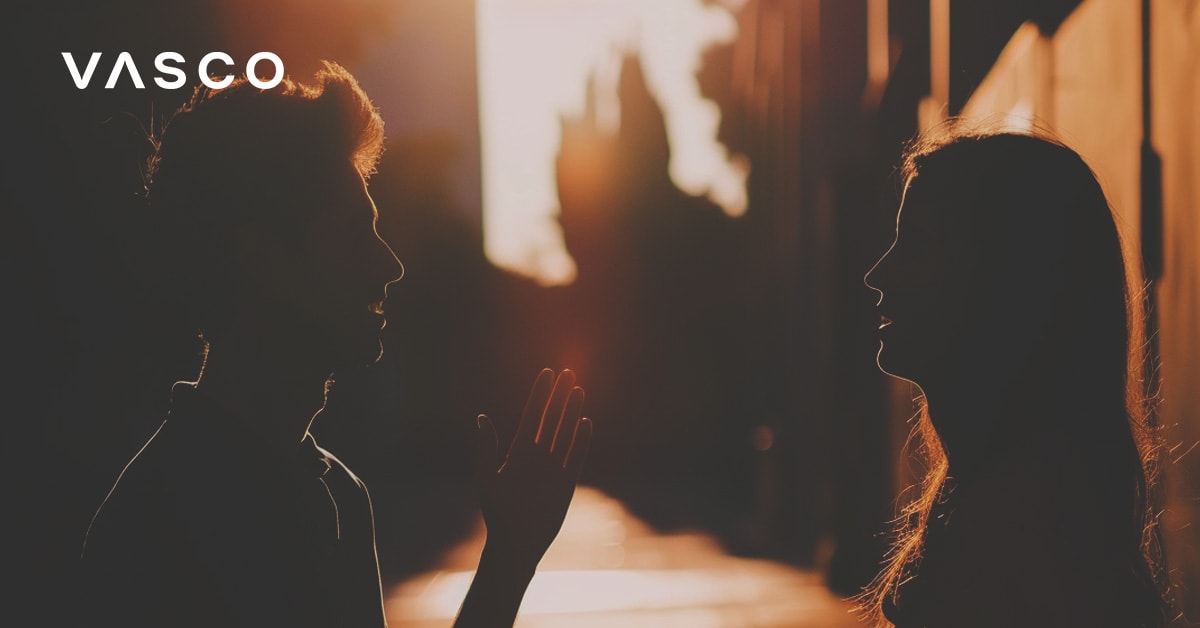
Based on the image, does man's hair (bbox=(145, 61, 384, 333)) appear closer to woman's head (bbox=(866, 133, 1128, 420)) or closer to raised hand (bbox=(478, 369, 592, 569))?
raised hand (bbox=(478, 369, 592, 569))

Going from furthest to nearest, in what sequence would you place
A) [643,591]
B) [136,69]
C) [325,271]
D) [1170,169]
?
[643,591] < [136,69] < [1170,169] < [325,271]

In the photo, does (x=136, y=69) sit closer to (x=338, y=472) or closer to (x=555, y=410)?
(x=338, y=472)

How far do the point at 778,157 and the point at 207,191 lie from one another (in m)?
16.2

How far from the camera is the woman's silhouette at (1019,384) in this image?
1.83 meters

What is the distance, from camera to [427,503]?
2220cm

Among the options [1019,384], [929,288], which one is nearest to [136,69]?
[929,288]

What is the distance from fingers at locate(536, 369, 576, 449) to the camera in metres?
2.09

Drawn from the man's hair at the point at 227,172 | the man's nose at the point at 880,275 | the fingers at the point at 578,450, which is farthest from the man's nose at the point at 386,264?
the man's nose at the point at 880,275

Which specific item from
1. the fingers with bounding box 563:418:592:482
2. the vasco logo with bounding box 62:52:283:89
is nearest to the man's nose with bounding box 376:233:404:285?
the fingers with bounding box 563:418:592:482

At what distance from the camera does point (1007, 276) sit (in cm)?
209

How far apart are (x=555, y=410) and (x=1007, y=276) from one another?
3.54ft

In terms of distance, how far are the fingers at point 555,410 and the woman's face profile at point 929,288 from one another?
781 millimetres

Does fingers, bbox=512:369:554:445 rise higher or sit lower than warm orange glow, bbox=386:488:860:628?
higher

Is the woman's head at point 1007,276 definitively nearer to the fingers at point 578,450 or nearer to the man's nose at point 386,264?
the fingers at point 578,450
